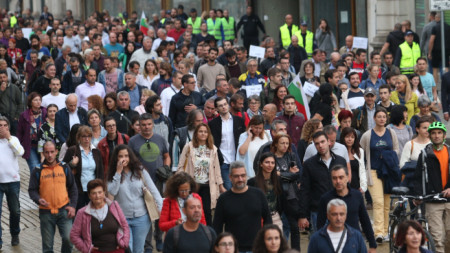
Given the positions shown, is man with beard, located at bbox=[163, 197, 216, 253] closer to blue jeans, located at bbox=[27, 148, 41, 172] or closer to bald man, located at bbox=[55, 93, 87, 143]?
bald man, located at bbox=[55, 93, 87, 143]

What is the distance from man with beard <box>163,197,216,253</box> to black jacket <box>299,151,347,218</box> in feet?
8.01

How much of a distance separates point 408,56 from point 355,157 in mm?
10155

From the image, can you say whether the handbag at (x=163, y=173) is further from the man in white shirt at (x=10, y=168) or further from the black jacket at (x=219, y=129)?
the man in white shirt at (x=10, y=168)

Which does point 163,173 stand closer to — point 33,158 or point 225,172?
point 225,172

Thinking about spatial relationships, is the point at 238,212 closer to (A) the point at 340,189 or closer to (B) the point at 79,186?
(A) the point at 340,189

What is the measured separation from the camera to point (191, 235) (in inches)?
399

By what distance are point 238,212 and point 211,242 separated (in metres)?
0.85

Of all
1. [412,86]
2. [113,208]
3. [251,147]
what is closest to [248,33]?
[412,86]

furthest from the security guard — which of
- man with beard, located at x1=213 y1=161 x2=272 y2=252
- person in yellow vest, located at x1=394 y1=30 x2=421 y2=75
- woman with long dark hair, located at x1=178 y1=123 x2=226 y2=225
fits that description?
man with beard, located at x1=213 y1=161 x2=272 y2=252

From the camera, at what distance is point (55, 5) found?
163 ft

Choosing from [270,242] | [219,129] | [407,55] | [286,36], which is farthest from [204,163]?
[286,36]

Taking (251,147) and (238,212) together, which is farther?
(251,147)

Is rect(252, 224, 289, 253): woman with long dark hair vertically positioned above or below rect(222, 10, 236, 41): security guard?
below

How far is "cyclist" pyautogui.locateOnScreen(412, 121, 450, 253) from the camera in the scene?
12.5 meters
